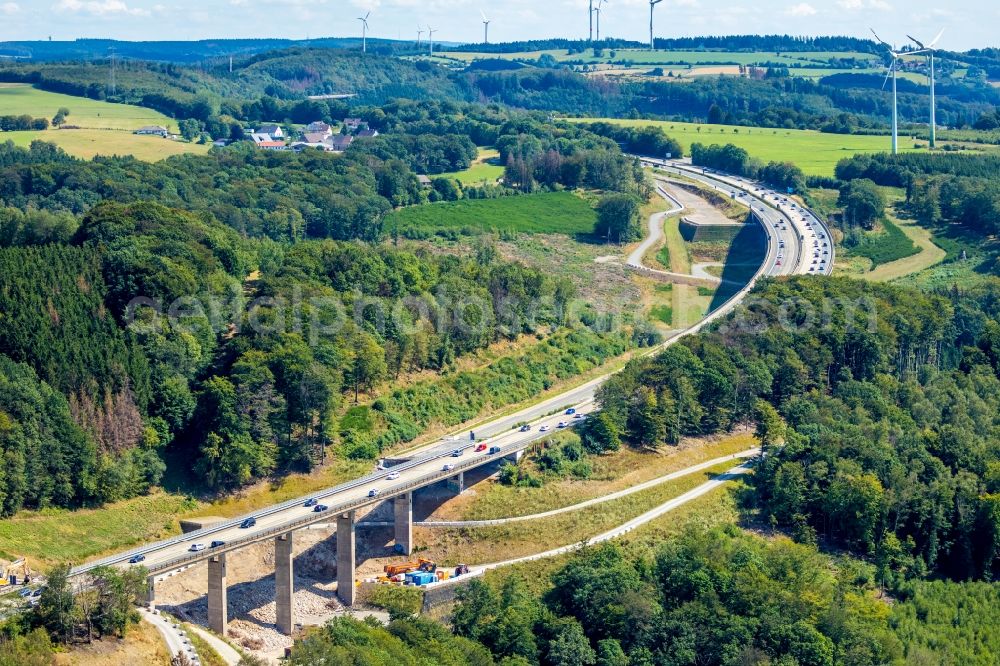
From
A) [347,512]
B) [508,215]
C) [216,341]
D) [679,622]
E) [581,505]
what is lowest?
[679,622]

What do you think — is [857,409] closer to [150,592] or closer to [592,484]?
[592,484]

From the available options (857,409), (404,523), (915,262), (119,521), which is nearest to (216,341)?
(119,521)

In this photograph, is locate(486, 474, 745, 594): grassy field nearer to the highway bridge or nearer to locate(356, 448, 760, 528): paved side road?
locate(356, 448, 760, 528): paved side road

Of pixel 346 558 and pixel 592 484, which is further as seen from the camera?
pixel 592 484

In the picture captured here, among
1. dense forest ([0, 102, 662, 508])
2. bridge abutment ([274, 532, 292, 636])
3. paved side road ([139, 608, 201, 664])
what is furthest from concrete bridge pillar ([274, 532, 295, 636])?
dense forest ([0, 102, 662, 508])

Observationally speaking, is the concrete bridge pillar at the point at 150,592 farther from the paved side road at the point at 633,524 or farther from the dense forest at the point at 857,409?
the dense forest at the point at 857,409

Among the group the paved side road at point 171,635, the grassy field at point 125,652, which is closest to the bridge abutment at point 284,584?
the paved side road at point 171,635

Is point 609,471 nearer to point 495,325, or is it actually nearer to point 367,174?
point 495,325

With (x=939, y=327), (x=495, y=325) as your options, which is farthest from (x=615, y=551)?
(x=939, y=327)
